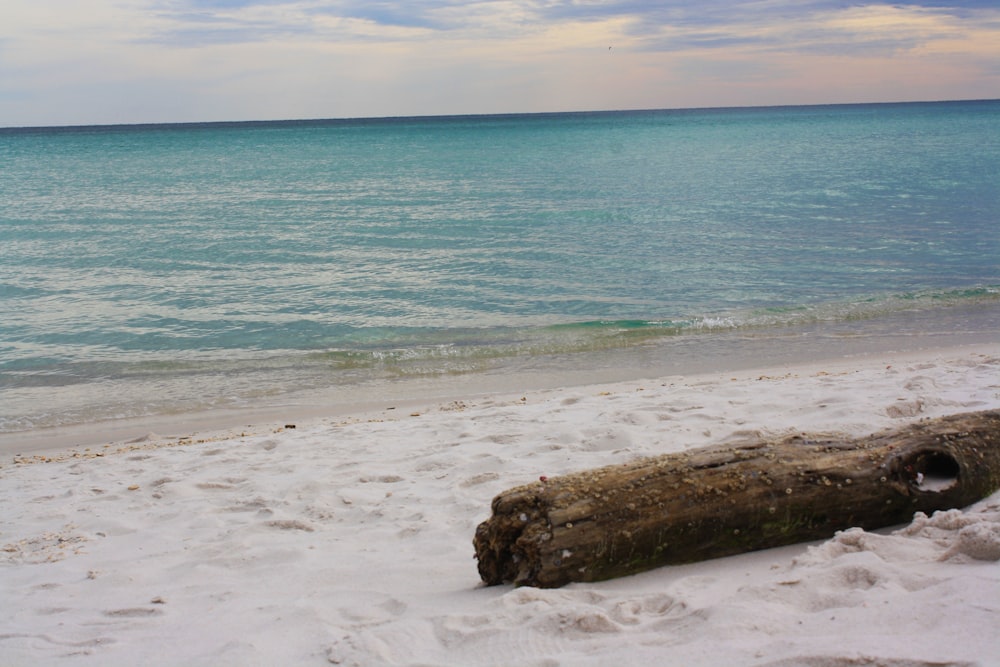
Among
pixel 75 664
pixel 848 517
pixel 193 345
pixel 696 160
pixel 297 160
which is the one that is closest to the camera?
pixel 75 664

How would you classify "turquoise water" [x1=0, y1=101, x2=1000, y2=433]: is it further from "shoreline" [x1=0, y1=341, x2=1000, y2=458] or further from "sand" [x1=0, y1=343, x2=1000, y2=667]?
"sand" [x1=0, y1=343, x2=1000, y2=667]

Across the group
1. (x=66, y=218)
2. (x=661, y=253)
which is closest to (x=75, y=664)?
(x=661, y=253)

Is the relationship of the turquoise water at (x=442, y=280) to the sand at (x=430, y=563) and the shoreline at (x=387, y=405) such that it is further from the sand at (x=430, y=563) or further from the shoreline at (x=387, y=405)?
the sand at (x=430, y=563)

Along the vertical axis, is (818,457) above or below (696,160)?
below

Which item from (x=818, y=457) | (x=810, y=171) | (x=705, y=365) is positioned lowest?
(x=705, y=365)

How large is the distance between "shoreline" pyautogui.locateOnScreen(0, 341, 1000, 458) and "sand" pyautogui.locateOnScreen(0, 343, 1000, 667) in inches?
22.8

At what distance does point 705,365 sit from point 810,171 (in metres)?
30.7

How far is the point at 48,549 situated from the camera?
484 cm

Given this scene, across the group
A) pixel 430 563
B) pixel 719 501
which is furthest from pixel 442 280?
pixel 719 501

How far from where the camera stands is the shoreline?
822 cm

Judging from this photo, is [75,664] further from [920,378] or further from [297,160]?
[297,160]

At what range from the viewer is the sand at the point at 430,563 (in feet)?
9.92

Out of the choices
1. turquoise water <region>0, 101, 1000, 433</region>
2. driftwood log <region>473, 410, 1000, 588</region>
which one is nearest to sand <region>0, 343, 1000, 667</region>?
driftwood log <region>473, 410, 1000, 588</region>

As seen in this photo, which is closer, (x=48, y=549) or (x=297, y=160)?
(x=48, y=549)
